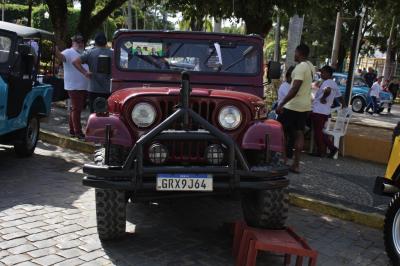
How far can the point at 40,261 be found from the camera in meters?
3.93

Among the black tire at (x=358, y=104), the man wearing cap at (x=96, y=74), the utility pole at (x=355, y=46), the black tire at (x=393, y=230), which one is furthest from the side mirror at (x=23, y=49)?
the black tire at (x=358, y=104)

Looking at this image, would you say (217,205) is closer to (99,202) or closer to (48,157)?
(99,202)

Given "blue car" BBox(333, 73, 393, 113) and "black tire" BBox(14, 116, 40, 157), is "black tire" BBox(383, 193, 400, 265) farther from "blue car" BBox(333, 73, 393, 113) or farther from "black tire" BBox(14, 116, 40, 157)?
"blue car" BBox(333, 73, 393, 113)

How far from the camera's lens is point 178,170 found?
3883 mm

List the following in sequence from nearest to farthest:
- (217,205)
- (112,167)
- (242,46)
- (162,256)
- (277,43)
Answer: (112,167)
(162,256)
(242,46)
(217,205)
(277,43)

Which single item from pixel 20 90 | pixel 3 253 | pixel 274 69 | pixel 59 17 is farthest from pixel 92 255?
pixel 59 17

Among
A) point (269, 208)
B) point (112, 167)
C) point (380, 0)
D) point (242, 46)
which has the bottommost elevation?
point (269, 208)

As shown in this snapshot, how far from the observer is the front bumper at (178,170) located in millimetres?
3828

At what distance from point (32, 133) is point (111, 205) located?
4.00 m

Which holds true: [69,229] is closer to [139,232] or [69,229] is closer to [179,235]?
[139,232]

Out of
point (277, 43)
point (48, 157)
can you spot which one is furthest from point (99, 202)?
point (277, 43)

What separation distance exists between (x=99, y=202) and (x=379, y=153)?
6340mm

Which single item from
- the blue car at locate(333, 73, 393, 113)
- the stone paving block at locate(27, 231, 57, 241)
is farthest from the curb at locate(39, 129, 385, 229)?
the blue car at locate(333, 73, 393, 113)

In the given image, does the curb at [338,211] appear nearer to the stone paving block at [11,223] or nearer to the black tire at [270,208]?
the black tire at [270,208]
